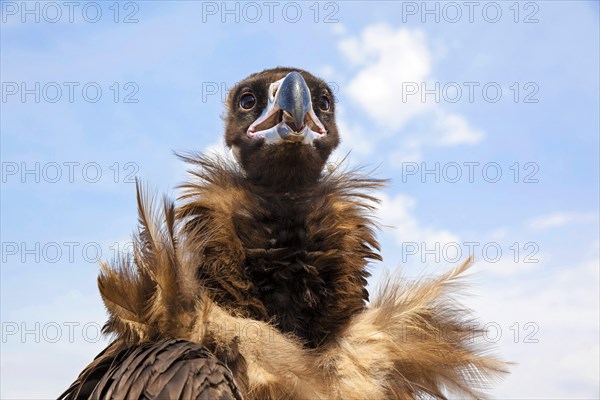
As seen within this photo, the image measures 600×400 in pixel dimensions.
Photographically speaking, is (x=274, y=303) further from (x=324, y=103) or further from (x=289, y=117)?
(x=324, y=103)

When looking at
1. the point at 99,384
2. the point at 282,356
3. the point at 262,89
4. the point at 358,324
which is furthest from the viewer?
the point at 262,89

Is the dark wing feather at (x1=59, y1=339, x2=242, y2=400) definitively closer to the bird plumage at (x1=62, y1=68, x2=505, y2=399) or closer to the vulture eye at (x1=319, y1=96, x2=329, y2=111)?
the bird plumage at (x1=62, y1=68, x2=505, y2=399)

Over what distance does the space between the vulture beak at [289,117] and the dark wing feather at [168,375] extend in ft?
8.07

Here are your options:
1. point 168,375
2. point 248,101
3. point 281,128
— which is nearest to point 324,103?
point 248,101

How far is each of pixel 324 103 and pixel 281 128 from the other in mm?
1199

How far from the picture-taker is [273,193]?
26.8 ft

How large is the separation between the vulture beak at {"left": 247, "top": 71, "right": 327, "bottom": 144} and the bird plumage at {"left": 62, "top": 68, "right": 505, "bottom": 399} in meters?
0.04

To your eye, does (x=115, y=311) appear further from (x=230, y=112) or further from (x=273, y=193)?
(x=230, y=112)

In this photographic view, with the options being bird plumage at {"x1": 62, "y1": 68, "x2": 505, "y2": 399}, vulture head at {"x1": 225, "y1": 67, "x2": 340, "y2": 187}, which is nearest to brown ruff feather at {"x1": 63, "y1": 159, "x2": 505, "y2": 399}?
bird plumage at {"x1": 62, "y1": 68, "x2": 505, "y2": 399}

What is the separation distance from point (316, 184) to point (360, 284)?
127 cm

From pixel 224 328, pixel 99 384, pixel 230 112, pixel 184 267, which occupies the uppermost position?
pixel 230 112

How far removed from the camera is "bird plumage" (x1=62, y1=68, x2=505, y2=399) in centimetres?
688

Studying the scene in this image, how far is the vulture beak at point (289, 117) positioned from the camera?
314 inches

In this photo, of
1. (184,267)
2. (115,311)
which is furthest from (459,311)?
(115,311)
